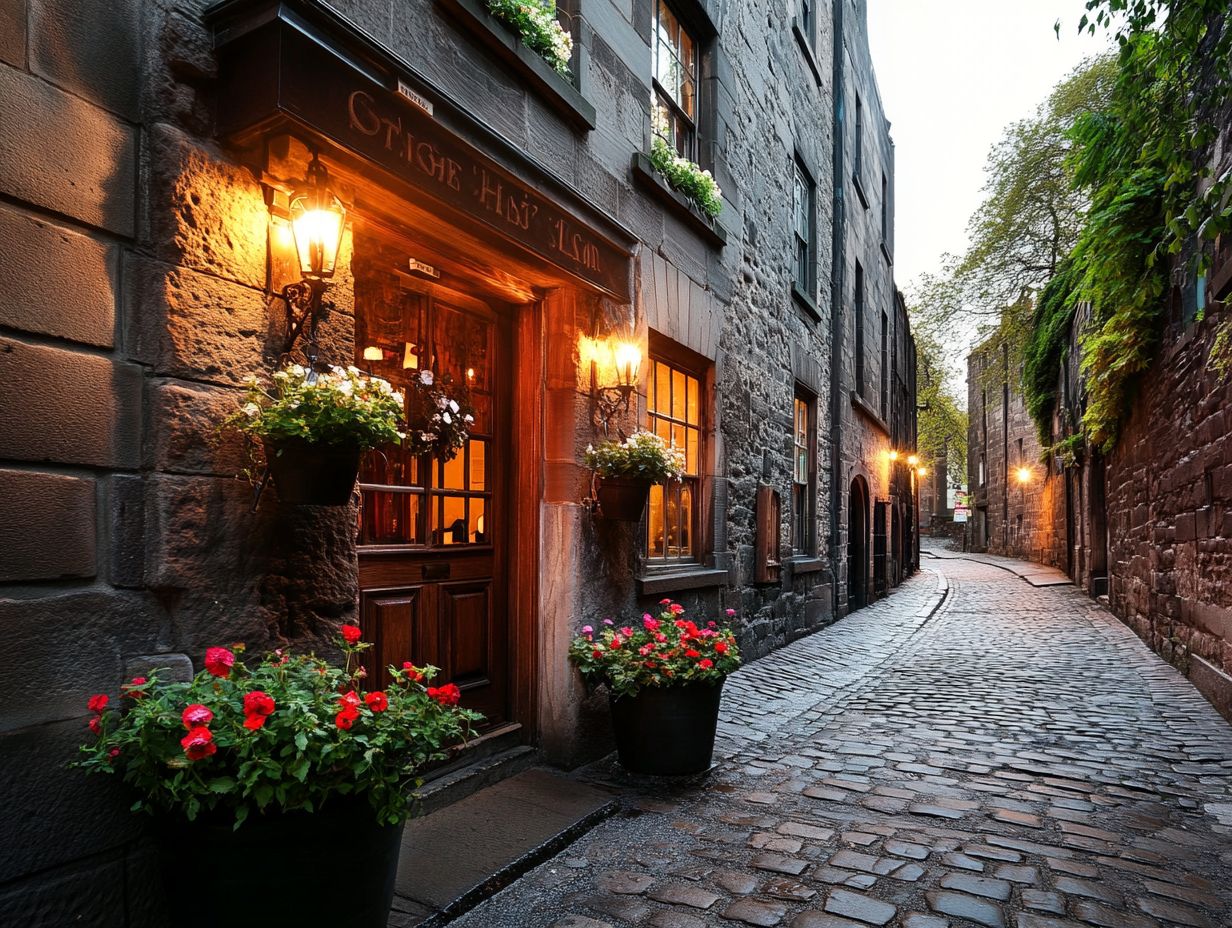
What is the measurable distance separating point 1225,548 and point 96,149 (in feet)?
24.5

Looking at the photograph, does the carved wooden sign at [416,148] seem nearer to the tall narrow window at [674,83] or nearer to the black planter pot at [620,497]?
the black planter pot at [620,497]

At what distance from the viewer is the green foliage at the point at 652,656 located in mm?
4266

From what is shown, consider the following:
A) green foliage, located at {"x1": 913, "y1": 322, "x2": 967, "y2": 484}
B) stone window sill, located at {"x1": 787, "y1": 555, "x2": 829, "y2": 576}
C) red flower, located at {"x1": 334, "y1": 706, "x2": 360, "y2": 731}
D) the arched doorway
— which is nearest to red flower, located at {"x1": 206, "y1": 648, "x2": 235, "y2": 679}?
red flower, located at {"x1": 334, "y1": 706, "x2": 360, "y2": 731}

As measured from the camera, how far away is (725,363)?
7254 mm

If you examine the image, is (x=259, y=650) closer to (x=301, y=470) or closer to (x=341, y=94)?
(x=301, y=470)

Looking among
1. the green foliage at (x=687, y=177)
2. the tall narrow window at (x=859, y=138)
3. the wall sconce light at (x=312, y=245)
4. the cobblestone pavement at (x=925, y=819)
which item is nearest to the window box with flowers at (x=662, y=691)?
the cobblestone pavement at (x=925, y=819)

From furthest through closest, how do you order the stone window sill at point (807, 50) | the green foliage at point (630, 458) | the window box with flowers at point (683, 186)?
the stone window sill at point (807, 50), the window box with flowers at point (683, 186), the green foliage at point (630, 458)

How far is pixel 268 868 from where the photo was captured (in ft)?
6.88

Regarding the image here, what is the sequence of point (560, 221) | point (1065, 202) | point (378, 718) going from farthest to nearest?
point (1065, 202) < point (560, 221) < point (378, 718)

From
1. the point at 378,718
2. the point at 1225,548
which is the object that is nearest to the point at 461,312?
the point at 378,718

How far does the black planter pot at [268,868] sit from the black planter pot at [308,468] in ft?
3.30

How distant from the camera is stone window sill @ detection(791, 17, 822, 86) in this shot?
31.8 ft

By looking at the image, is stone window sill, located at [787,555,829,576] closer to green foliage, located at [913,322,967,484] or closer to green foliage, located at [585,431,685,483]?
green foliage, located at [585,431,685,483]

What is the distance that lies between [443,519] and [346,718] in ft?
7.00
